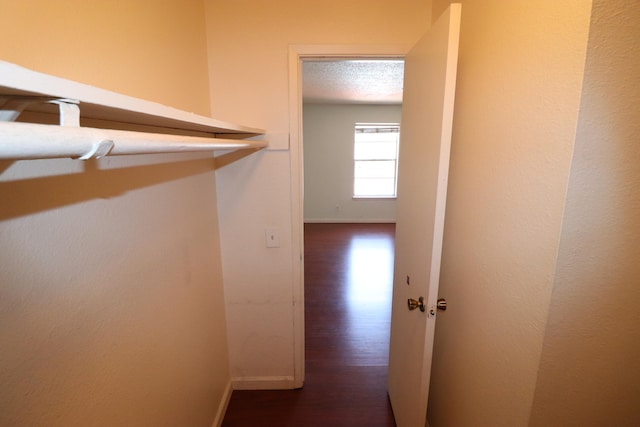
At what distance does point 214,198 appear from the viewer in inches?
70.2

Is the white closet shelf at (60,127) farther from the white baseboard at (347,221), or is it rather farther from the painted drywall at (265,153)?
the white baseboard at (347,221)


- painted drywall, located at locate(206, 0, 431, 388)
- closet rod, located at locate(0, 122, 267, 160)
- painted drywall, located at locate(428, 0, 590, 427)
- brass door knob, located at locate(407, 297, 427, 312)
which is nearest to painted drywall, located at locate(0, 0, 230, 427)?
painted drywall, located at locate(206, 0, 431, 388)

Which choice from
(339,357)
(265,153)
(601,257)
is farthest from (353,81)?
(601,257)

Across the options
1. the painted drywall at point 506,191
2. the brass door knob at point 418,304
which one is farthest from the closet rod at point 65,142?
the brass door knob at point 418,304

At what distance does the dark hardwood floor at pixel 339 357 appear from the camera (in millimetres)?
1881

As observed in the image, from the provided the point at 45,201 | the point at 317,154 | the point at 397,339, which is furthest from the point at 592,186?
the point at 317,154

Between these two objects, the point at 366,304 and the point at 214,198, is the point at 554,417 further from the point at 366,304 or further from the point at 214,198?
the point at 366,304

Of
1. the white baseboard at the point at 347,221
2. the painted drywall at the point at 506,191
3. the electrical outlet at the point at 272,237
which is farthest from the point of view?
the white baseboard at the point at 347,221

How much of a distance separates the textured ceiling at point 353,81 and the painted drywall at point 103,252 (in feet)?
4.80

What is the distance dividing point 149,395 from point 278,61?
1.66 metres

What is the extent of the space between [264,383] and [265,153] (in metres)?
1.59

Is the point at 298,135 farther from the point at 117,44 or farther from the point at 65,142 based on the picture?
the point at 65,142

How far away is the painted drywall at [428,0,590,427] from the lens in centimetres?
75

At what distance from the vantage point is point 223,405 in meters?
1.88
